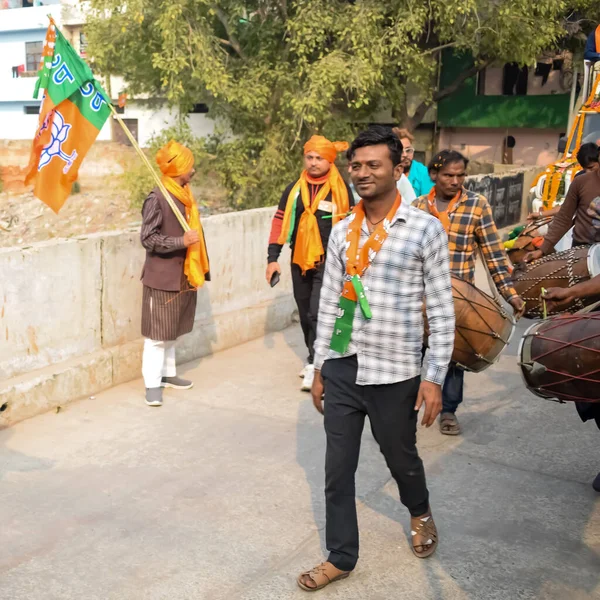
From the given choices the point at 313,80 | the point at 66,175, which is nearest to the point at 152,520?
the point at 66,175

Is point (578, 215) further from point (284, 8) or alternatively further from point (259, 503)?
point (284, 8)

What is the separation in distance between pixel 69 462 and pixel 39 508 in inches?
24.1

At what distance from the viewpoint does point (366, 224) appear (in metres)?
3.46

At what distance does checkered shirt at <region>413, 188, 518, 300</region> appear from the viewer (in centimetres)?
510

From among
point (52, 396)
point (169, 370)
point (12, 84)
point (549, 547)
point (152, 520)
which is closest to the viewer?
point (549, 547)

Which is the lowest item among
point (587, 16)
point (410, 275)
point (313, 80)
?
point (410, 275)

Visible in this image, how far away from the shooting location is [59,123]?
5922 mm

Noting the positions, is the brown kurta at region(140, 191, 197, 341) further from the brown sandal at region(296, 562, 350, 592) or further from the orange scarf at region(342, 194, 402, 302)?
the brown sandal at region(296, 562, 350, 592)

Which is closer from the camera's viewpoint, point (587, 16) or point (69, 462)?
point (69, 462)

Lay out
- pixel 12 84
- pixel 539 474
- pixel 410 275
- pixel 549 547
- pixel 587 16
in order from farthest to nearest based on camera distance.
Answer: pixel 12 84 < pixel 587 16 < pixel 539 474 < pixel 549 547 < pixel 410 275

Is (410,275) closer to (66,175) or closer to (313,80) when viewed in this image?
(66,175)

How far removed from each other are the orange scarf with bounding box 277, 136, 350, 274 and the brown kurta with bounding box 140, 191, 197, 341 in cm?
85

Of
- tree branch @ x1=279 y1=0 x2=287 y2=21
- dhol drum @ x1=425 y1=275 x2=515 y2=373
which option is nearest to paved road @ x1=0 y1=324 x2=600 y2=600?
dhol drum @ x1=425 y1=275 x2=515 y2=373

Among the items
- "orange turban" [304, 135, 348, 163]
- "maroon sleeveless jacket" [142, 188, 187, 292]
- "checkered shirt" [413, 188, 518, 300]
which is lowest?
"maroon sleeveless jacket" [142, 188, 187, 292]
